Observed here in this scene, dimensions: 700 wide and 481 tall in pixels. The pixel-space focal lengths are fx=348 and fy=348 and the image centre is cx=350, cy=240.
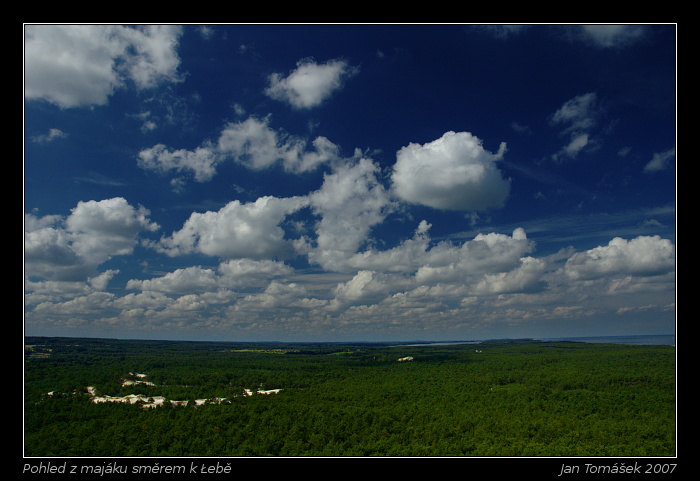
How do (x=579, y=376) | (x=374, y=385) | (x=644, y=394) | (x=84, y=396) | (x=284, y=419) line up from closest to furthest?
1. (x=284, y=419)
2. (x=84, y=396)
3. (x=644, y=394)
4. (x=374, y=385)
5. (x=579, y=376)

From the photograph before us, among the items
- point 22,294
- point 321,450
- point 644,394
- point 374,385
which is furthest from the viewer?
point 374,385

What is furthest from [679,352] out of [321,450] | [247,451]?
[247,451]

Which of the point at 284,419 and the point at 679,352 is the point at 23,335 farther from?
the point at 679,352

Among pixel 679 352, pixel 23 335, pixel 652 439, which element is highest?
pixel 23 335

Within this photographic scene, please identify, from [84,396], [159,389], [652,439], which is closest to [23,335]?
[84,396]

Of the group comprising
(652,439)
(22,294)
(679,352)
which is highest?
(22,294)

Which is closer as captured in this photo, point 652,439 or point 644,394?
point 652,439

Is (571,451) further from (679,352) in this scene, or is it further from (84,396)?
(84,396)

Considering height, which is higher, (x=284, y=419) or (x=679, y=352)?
(x=679, y=352)

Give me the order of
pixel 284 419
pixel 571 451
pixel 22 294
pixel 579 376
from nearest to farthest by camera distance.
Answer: pixel 22 294, pixel 571 451, pixel 284 419, pixel 579 376
